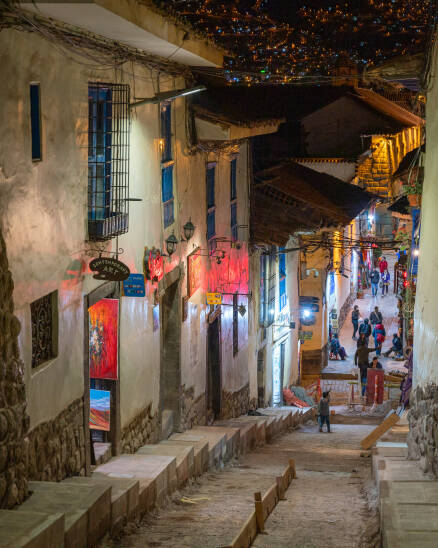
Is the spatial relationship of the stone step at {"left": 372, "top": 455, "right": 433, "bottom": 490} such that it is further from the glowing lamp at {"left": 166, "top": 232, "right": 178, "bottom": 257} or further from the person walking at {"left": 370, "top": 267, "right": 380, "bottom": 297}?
the person walking at {"left": 370, "top": 267, "right": 380, "bottom": 297}

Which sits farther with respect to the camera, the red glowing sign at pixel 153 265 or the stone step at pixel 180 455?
the red glowing sign at pixel 153 265

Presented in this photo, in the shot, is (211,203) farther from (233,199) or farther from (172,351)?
(172,351)

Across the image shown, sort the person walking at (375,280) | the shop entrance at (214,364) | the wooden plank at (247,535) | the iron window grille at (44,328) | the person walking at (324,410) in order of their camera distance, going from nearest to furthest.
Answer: the wooden plank at (247,535) → the iron window grille at (44,328) → the shop entrance at (214,364) → the person walking at (324,410) → the person walking at (375,280)

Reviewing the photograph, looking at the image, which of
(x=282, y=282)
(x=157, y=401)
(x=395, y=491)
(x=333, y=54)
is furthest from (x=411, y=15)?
(x=395, y=491)

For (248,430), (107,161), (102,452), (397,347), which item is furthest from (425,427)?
(397,347)

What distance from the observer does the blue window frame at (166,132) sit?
1492 cm

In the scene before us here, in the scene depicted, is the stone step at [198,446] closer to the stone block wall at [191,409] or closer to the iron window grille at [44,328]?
the stone block wall at [191,409]

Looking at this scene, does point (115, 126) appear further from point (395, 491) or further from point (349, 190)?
point (349, 190)

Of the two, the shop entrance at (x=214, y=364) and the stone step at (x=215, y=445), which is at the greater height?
the shop entrance at (x=214, y=364)

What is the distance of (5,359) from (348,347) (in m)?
29.7

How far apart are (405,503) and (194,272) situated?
864cm

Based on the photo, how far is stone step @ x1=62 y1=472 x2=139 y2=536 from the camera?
9.20 meters

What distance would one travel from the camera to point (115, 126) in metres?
12.0

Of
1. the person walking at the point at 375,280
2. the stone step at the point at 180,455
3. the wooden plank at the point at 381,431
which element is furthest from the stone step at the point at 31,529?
the person walking at the point at 375,280
